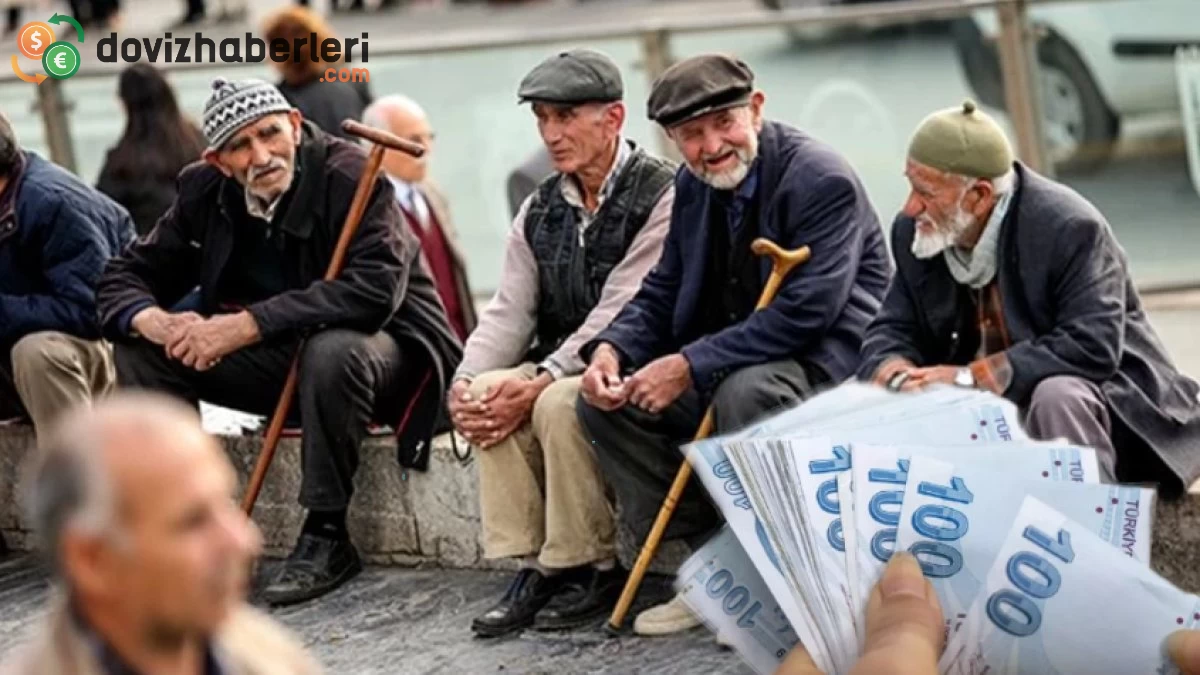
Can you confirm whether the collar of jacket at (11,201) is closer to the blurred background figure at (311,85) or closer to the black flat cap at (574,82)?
the black flat cap at (574,82)

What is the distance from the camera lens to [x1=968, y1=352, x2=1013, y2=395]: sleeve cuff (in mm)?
5492

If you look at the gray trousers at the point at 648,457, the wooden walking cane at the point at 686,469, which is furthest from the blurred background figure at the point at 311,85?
the wooden walking cane at the point at 686,469

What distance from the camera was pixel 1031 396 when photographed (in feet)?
18.0

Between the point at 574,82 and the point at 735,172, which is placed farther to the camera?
the point at 574,82

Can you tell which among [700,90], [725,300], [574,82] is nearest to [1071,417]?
[725,300]

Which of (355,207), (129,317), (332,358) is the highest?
(355,207)

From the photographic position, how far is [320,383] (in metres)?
6.56

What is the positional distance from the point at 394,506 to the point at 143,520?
4.05 metres

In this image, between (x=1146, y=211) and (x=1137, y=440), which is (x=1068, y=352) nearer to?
(x=1137, y=440)

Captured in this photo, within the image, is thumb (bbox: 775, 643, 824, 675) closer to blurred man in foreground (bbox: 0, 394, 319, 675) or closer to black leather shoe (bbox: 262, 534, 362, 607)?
black leather shoe (bbox: 262, 534, 362, 607)

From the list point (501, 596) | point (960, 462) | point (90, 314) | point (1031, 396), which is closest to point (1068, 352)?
point (1031, 396)

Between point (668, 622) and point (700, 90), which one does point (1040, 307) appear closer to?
point (700, 90)

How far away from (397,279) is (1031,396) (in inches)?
76.3

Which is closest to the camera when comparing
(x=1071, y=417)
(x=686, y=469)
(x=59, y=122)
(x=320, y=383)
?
(x=1071, y=417)
